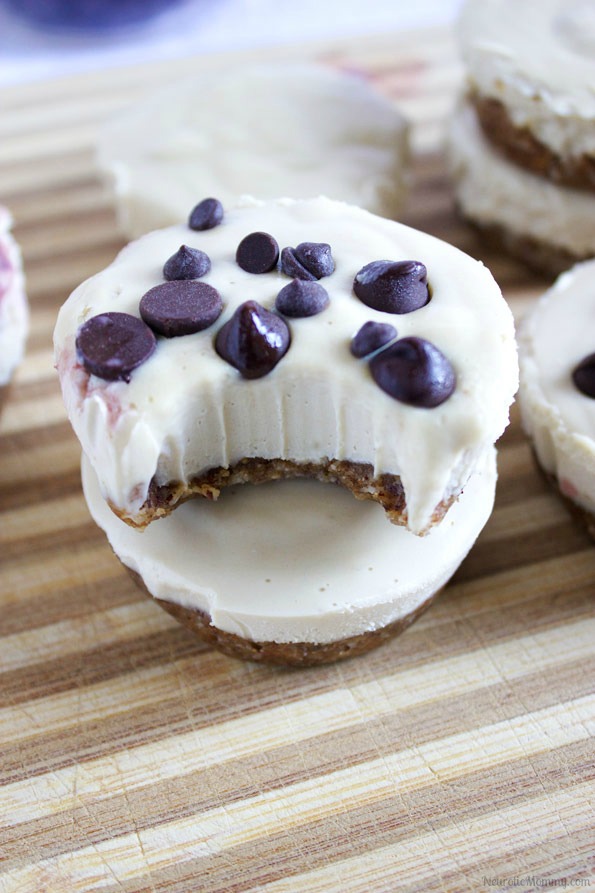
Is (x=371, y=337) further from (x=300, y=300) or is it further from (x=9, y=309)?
(x=9, y=309)

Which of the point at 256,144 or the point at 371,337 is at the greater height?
the point at 371,337

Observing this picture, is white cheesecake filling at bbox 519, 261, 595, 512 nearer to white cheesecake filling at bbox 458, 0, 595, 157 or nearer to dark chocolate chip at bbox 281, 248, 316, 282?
white cheesecake filling at bbox 458, 0, 595, 157

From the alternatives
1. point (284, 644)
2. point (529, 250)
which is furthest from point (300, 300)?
point (529, 250)

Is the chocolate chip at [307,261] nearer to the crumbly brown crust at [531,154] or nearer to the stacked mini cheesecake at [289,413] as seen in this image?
the stacked mini cheesecake at [289,413]

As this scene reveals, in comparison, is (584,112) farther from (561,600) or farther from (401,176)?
(561,600)

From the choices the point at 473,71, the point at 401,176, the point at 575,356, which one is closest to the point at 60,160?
the point at 401,176

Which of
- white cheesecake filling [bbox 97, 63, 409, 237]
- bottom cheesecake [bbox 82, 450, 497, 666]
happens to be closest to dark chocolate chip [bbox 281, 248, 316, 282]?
bottom cheesecake [bbox 82, 450, 497, 666]

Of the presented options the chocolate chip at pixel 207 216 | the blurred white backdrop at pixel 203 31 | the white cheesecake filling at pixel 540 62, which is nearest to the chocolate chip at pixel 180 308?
the chocolate chip at pixel 207 216
